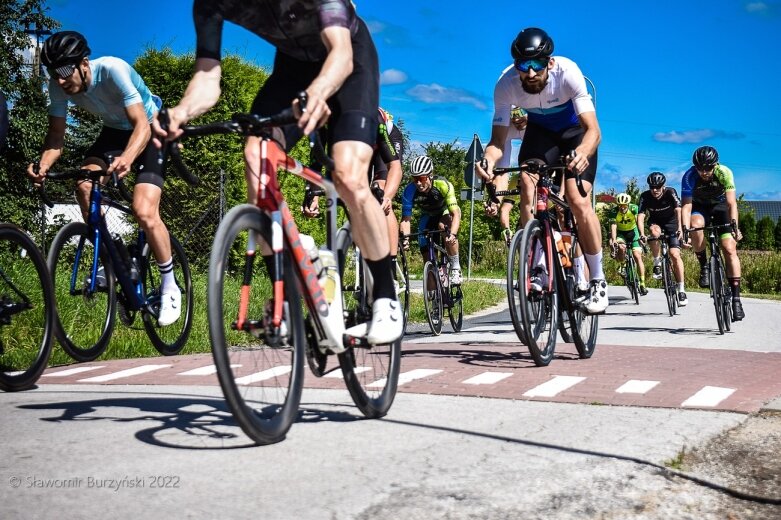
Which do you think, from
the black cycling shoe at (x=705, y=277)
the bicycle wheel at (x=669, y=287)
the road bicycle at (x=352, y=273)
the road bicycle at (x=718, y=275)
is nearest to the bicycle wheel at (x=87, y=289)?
the road bicycle at (x=352, y=273)

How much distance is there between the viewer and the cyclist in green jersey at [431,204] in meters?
10.9

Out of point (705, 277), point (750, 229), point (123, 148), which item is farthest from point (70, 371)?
point (750, 229)

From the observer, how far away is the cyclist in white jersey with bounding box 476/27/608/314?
691cm

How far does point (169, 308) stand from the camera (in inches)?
271

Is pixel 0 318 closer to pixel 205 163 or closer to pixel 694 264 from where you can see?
pixel 205 163

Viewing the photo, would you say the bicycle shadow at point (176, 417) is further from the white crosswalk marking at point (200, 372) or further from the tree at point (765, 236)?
the tree at point (765, 236)

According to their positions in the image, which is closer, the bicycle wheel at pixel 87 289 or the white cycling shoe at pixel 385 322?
the white cycling shoe at pixel 385 322

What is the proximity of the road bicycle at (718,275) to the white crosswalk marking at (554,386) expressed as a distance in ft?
19.2

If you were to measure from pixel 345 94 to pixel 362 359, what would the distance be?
1280 mm

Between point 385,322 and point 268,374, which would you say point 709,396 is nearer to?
point 385,322

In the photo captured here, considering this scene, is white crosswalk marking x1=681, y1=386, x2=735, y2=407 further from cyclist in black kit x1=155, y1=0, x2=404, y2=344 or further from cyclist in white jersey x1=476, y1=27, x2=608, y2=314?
cyclist in black kit x1=155, y1=0, x2=404, y2=344

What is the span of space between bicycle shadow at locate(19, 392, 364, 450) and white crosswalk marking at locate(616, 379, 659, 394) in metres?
1.87

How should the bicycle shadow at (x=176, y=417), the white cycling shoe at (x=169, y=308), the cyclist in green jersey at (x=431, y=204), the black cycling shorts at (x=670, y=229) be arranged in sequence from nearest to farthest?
the bicycle shadow at (x=176, y=417) < the white cycling shoe at (x=169, y=308) < the cyclist in green jersey at (x=431, y=204) < the black cycling shorts at (x=670, y=229)

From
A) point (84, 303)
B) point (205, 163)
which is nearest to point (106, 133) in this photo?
point (84, 303)
